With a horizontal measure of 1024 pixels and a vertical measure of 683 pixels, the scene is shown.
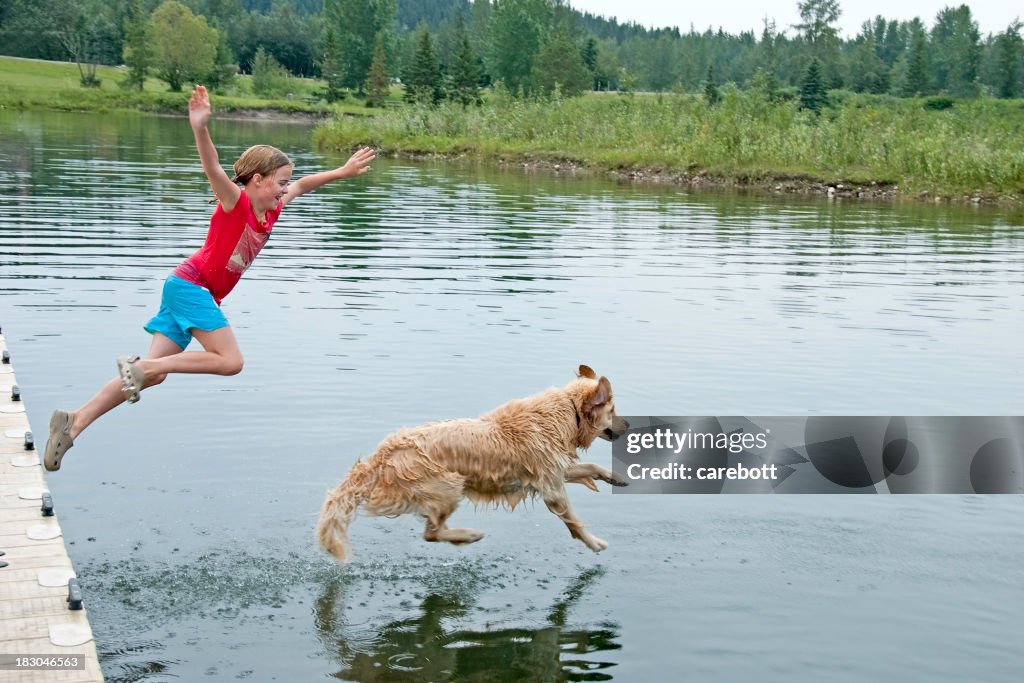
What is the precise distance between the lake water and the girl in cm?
106

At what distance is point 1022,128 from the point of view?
47.4 meters

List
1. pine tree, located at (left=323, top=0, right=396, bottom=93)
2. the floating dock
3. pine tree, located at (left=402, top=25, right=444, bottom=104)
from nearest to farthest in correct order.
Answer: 1. the floating dock
2. pine tree, located at (left=402, top=25, right=444, bottom=104)
3. pine tree, located at (left=323, top=0, right=396, bottom=93)

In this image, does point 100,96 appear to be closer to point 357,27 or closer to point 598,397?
point 357,27

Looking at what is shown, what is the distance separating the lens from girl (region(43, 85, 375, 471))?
7.45 m

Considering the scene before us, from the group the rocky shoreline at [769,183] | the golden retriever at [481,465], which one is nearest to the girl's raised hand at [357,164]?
the golden retriever at [481,465]

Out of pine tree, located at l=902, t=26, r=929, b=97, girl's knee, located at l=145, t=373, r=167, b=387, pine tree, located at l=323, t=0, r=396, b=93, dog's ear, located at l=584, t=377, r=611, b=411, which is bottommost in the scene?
dog's ear, located at l=584, t=377, r=611, b=411

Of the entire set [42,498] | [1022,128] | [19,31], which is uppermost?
[19,31]

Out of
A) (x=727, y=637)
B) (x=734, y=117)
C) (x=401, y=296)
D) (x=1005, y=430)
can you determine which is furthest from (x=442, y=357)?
(x=734, y=117)

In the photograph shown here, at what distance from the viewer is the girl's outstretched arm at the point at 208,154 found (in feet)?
22.5

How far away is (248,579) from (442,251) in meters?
15.7

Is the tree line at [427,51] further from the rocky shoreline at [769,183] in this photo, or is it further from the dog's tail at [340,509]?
the dog's tail at [340,509]

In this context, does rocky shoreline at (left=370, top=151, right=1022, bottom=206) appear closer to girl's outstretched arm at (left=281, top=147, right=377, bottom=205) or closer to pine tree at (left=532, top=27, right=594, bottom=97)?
girl's outstretched arm at (left=281, top=147, right=377, bottom=205)

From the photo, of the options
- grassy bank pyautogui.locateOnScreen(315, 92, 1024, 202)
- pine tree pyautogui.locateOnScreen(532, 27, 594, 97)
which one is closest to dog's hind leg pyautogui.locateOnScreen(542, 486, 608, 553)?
grassy bank pyautogui.locateOnScreen(315, 92, 1024, 202)

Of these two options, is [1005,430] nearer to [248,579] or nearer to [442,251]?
[248,579]
